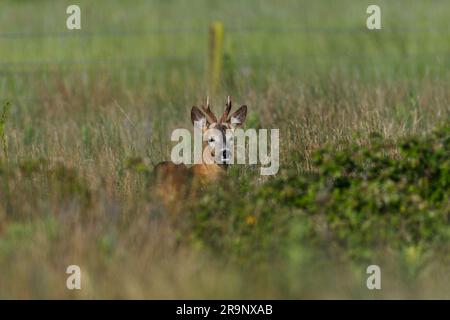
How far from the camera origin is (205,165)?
26.6ft

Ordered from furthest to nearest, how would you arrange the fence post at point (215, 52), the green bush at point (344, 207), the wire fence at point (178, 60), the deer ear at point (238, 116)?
the wire fence at point (178, 60)
the fence post at point (215, 52)
the deer ear at point (238, 116)
the green bush at point (344, 207)

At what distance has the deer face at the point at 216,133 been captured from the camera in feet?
26.0

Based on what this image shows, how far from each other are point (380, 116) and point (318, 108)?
69cm

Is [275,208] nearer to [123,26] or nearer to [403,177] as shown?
[403,177]

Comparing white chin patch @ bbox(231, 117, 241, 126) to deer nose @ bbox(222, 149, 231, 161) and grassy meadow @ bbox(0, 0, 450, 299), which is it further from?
grassy meadow @ bbox(0, 0, 450, 299)

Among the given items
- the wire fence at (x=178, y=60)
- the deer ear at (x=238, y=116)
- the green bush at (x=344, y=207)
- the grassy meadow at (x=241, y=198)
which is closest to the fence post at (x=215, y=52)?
the wire fence at (x=178, y=60)

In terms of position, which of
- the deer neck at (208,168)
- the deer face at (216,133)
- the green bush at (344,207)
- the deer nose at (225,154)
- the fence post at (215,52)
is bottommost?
the green bush at (344,207)

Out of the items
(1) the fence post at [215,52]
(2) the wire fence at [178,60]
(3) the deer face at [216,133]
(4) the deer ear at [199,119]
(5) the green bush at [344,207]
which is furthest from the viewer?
(2) the wire fence at [178,60]

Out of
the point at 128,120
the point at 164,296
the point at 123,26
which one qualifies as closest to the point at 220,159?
the point at 164,296

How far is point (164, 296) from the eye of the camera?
6.45 meters

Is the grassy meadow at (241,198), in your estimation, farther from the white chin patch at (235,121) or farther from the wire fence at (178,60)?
the wire fence at (178,60)

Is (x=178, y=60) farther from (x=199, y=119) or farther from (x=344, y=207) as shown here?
(x=344, y=207)

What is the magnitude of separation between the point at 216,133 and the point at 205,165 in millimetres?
316

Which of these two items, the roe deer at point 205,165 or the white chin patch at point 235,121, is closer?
the roe deer at point 205,165
